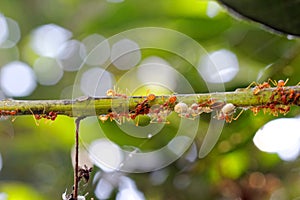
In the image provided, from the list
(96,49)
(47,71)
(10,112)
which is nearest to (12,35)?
(47,71)

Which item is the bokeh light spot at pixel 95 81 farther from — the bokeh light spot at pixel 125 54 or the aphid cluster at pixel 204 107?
the aphid cluster at pixel 204 107

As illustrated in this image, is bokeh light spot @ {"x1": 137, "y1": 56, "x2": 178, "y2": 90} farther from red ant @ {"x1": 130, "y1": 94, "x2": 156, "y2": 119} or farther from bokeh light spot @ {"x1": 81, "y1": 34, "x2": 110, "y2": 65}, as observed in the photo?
red ant @ {"x1": 130, "y1": 94, "x2": 156, "y2": 119}

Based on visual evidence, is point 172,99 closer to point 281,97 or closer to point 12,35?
point 281,97

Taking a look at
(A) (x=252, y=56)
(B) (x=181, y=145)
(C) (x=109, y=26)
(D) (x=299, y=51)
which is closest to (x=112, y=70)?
(C) (x=109, y=26)

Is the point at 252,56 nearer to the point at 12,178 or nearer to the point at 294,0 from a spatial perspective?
the point at 294,0

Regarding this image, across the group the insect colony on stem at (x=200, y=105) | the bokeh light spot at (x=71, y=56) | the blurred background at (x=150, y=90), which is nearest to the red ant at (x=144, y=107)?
the insect colony on stem at (x=200, y=105)

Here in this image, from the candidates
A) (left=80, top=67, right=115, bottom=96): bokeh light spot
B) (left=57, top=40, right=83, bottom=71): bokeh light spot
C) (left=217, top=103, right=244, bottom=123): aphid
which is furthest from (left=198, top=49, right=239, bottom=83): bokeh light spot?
(left=217, top=103, right=244, bottom=123): aphid

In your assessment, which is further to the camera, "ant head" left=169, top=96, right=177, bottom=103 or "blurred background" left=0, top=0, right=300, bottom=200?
"blurred background" left=0, top=0, right=300, bottom=200
